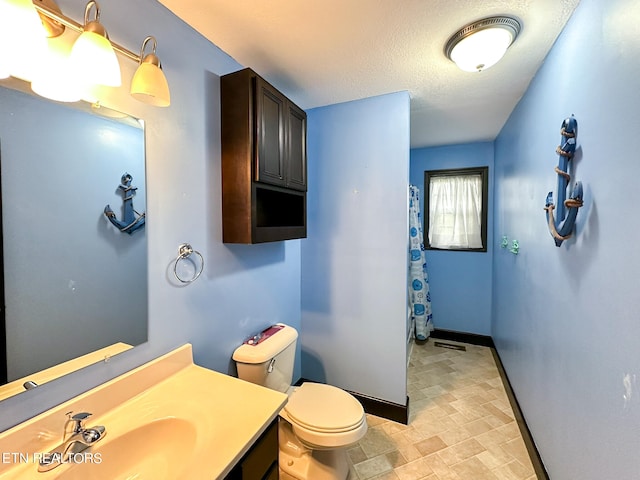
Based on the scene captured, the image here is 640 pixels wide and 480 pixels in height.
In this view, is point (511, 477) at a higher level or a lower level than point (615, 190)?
lower

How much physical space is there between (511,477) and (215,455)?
1709mm

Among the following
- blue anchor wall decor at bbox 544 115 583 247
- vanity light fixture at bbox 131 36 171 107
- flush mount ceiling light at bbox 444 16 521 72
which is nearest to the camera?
vanity light fixture at bbox 131 36 171 107

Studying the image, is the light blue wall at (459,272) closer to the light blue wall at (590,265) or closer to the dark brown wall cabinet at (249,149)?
the light blue wall at (590,265)

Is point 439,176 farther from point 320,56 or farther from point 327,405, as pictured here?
point 327,405

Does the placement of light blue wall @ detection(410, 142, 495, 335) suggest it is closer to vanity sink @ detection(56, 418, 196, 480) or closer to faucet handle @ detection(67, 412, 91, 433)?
vanity sink @ detection(56, 418, 196, 480)

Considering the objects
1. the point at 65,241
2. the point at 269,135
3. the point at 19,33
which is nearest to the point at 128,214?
the point at 65,241

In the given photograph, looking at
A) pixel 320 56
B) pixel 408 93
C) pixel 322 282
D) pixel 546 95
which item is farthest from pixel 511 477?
pixel 320 56

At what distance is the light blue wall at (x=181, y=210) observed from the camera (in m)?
0.98

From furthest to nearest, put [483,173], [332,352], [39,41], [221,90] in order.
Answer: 1. [483,173]
2. [332,352]
3. [221,90]
4. [39,41]

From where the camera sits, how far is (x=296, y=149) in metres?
1.69

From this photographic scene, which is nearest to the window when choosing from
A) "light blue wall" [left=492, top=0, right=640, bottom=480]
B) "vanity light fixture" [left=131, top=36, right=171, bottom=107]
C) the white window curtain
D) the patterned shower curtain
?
the white window curtain

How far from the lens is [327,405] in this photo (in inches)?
56.4

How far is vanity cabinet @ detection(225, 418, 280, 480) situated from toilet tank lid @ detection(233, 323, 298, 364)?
484mm

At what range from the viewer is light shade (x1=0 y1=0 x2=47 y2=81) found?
61cm
